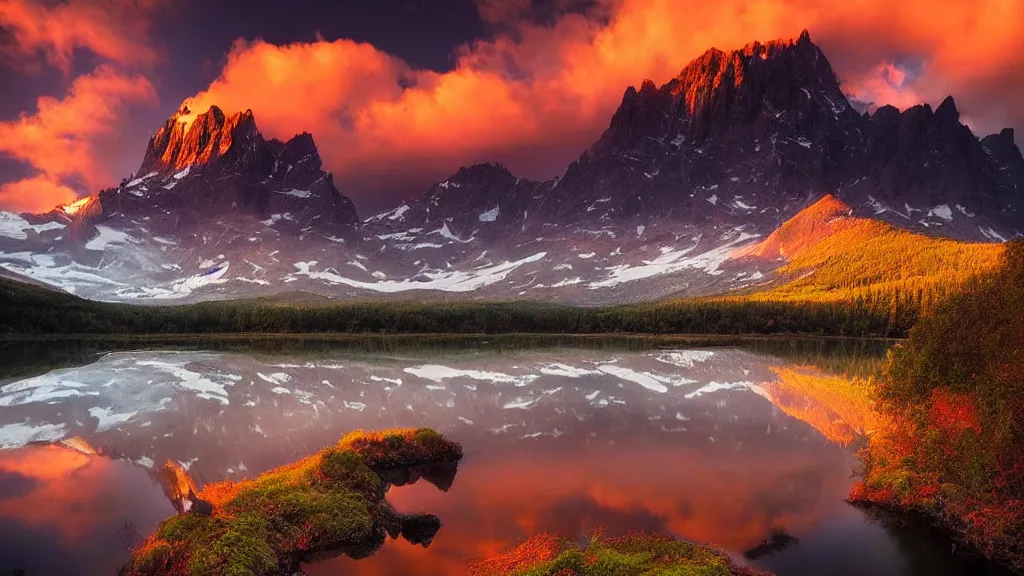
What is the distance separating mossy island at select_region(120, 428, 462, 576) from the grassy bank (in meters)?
18.0

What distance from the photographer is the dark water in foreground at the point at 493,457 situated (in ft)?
64.7

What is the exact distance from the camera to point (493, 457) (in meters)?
30.8

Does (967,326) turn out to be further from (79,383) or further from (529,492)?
(79,383)

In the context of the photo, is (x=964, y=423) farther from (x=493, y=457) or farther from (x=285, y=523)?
(x=285, y=523)

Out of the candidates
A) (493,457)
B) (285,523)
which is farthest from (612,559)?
(493,457)

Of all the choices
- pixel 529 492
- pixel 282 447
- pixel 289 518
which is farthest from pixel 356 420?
pixel 289 518

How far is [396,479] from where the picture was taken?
27.2 m

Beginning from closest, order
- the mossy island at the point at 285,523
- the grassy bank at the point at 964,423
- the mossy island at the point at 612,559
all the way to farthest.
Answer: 1. the mossy island at the point at 612,559
2. the mossy island at the point at 285,523
3. the grassy bank at the point at 964,423

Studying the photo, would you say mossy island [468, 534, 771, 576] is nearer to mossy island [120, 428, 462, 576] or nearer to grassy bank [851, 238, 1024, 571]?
mossy island [120, 428, 462, 576]

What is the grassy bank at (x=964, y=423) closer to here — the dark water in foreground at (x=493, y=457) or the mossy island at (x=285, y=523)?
the dark water in foreground at (x=493, y=457)

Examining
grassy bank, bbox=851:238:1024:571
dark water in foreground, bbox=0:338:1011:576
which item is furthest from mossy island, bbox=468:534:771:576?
grassy bank, bbox=851:238:1024:571

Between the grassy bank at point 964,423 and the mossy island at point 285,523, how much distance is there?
18.0m

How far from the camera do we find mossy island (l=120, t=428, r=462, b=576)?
15.8 m

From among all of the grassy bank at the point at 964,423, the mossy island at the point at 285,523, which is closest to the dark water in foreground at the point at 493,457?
the mossy island at the point at 285,523
